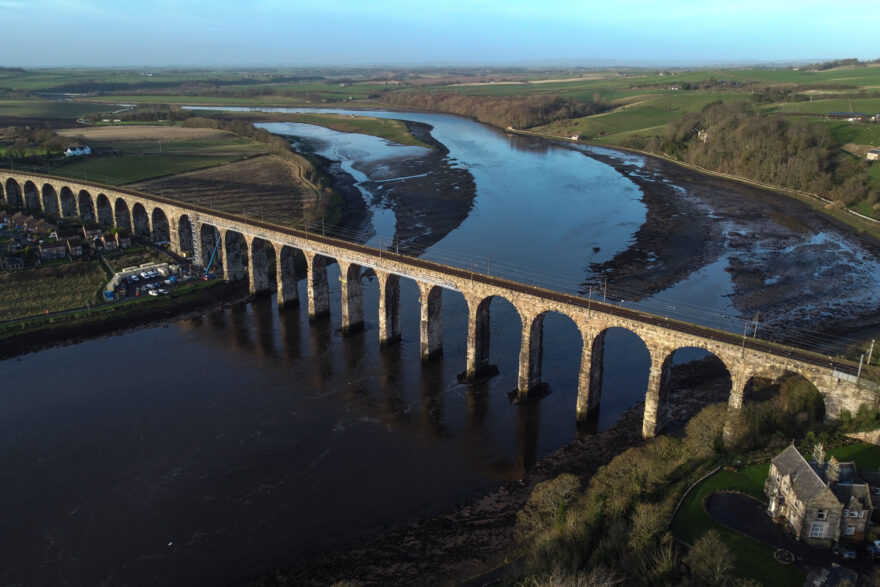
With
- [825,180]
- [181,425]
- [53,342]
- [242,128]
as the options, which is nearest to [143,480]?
[181,425]

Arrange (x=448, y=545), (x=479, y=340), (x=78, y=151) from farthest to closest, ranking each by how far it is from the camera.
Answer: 1. (x=78, y=151)
2. (x=479, y=340)
3. (x=448, y=545)

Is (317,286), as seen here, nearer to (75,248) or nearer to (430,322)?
(430,322)

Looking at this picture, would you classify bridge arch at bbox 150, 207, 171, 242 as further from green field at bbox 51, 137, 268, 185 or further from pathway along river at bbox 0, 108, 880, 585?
green field at bbox 51, 137, 268, 185

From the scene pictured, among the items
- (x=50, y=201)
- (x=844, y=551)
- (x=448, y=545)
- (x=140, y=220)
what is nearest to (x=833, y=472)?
(x=844, y=551)

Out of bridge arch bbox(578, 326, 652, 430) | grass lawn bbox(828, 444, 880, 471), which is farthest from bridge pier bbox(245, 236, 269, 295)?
grass lawn bbox(828, 444, 880, 471)

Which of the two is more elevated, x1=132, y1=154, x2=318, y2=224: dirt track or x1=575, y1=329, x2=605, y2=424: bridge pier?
x1=132, y1=154, x2=318, y2=224: dirt track

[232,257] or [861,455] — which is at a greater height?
[232,257]

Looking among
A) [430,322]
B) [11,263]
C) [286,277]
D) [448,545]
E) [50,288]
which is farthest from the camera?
[11,263]
